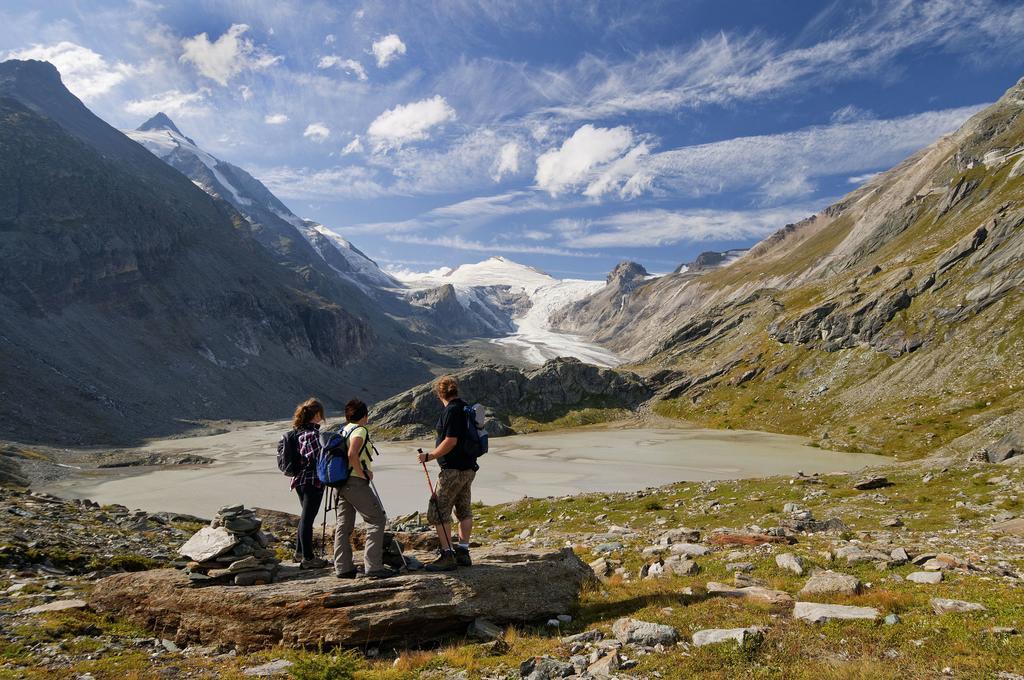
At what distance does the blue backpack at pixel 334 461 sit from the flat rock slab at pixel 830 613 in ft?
33.6

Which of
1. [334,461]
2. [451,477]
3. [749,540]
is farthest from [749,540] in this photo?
[334,461]

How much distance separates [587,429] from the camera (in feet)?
401

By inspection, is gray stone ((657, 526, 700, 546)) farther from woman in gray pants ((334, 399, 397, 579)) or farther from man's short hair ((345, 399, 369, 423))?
man's short hair ((345, 399, 369, 423))

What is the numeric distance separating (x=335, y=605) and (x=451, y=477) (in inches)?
148

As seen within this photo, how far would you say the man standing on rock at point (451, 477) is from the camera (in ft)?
42.4

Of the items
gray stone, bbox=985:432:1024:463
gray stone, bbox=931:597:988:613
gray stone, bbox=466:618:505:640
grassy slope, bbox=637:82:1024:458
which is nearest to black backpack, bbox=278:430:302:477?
gray stone, bbox=466:618:505:640

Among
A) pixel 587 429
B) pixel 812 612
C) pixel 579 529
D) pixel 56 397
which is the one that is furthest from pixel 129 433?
pixel 812 612

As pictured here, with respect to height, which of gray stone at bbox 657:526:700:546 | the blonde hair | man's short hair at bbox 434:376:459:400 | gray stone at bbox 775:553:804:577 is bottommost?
gray stone at bbox 657:526:700:546

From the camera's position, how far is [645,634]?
9.90 metres

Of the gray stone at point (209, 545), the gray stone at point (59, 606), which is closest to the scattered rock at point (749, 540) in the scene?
the gray stone at point (209, 545)

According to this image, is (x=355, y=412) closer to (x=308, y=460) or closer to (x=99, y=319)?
(x=308, y=460)

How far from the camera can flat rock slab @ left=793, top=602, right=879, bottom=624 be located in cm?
977

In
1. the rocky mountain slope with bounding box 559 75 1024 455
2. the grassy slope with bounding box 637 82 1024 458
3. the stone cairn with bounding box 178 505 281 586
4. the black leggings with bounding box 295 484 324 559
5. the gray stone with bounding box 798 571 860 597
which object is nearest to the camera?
the gray stone with bounding box 798 571 860 597

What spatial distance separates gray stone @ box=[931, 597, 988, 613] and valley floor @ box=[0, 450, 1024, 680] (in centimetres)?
7
